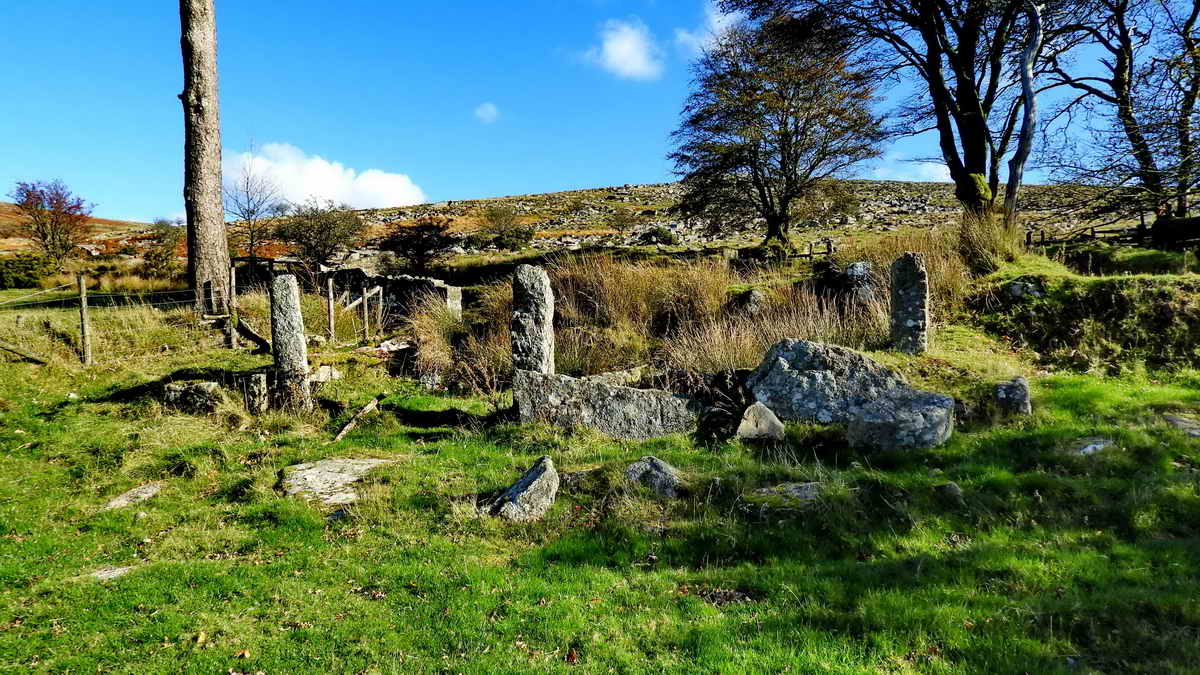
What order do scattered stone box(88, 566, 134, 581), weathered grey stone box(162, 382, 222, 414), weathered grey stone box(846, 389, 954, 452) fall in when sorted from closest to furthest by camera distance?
scattered stone box(88, 566, 134, 581) < weathered grey stone box(846, 389, 954, 452) < weathered grey stone box(162, 382, 222, 414)

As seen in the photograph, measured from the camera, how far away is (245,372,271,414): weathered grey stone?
9.51 m

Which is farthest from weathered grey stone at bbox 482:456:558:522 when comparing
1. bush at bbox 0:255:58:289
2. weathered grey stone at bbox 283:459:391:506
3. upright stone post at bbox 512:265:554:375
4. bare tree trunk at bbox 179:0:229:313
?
bush at bbox 0:255:58:289

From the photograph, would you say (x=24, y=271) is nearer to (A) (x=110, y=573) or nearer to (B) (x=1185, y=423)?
(A) (x=110, y=573)

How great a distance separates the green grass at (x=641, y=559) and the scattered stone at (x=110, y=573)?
0.45 ft

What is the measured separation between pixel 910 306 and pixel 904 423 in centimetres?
288

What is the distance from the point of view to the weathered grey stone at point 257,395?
31.2ft

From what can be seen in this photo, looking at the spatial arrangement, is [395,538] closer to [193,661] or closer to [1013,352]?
[193,661]

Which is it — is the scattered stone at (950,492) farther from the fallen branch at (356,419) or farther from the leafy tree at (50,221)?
the leafy tree at (50,221)

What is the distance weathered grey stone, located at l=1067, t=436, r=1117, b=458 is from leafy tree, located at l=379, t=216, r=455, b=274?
80.2 ft

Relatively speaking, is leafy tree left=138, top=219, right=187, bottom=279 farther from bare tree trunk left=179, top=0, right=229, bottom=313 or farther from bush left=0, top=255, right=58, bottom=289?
bare tree trunk left=179, top=0, right=229, bottom=313

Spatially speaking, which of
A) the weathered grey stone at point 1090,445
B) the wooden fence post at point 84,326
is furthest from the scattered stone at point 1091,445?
the wooden fence post at point 84,326

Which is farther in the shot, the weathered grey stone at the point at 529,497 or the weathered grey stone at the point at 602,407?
the weathered grey stone at the point at 602,407

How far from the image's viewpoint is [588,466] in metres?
6.74

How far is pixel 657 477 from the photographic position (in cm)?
602
